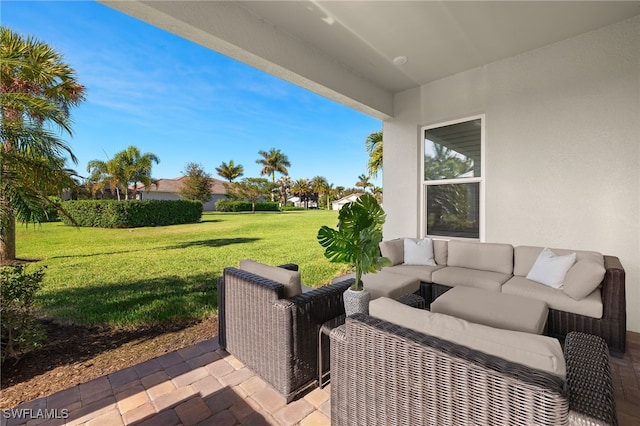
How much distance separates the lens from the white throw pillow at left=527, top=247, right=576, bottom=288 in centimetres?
268

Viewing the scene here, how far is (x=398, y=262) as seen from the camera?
383 centimetres

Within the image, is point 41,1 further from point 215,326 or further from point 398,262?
point 398,262

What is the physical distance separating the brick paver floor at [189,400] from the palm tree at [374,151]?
4.92 metres

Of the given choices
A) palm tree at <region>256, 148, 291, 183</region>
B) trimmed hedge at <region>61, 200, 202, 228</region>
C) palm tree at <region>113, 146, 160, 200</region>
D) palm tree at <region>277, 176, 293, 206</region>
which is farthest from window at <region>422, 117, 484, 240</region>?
palm tree at <region>277, 176, 293, 206</region>

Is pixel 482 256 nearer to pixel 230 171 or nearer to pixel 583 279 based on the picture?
pixel 583 279

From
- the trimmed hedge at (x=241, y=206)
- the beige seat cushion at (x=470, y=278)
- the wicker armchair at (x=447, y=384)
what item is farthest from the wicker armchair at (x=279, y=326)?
the trimmed hedge at (x=241, y=206)

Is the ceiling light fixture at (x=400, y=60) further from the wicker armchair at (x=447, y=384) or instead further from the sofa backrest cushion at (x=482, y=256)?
the wicker armchair at (x=447, y=384)

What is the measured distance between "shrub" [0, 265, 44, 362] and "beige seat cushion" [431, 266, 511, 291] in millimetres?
3999

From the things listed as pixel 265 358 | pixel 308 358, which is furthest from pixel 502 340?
pixel 265 358

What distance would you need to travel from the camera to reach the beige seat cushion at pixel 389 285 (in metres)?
2.67

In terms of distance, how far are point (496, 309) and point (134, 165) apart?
12.9 metres

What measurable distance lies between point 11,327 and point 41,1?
10.1 feet

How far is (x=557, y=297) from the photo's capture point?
2.50m

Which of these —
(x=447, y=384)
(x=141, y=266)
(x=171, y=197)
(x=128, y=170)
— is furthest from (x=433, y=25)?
(x=171, y=197)
